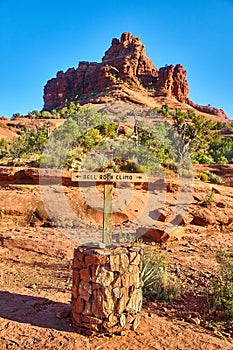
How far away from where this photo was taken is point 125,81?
6575 centimetres

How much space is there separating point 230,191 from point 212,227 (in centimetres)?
389

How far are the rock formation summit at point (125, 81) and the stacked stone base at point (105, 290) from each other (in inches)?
2190

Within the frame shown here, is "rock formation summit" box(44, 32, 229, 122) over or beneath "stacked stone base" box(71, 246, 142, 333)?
over

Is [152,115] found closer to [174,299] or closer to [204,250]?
[204,250]

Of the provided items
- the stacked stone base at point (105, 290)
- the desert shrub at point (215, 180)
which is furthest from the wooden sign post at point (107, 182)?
the desert shrub at point (215, 180)

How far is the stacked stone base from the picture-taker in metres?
3.77

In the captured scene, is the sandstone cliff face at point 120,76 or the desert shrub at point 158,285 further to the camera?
the sandstone cliff face at point 120,76

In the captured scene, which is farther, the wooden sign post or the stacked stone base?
the wooden sign post

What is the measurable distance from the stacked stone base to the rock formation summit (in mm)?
55615

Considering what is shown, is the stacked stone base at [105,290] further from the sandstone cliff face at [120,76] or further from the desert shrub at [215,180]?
the sandstone cliff face at [120,76]

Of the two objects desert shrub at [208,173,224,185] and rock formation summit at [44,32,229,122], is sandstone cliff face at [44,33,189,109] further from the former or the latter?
desert shrub at [208,173,224,185]

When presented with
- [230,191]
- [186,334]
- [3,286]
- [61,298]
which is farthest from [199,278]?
[230,191]

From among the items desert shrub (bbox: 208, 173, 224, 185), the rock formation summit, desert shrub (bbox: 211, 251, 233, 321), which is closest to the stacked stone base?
desert shrub (bbox: 211, 251, 233, 321)

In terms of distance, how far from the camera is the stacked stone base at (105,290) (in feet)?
12.4
